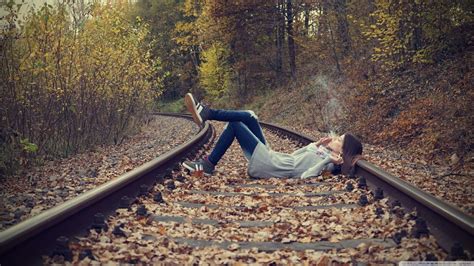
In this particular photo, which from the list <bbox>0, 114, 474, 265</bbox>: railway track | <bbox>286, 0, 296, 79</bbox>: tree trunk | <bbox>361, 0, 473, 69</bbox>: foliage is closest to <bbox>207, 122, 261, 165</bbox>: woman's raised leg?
<bbox>0, 114, 474, 265</bbox>: railway track

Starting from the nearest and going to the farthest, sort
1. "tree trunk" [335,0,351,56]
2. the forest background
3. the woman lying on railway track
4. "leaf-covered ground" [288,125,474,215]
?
"leaf-covered ground" [288,125,474,215] < the woman lying on railway track < the forest background < "tree trunk" [335,0,351,56]

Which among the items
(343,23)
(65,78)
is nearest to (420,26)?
(343,23)

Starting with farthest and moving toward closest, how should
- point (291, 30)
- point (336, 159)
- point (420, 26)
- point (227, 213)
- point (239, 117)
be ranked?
point (291, 30) < point (420, 26) < point (239, 117) < point (336, 159) < point (227, 213)

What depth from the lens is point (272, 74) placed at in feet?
92.2

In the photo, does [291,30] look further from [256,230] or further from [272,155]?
[256,230]

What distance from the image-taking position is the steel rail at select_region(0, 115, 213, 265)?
2628 millimetres

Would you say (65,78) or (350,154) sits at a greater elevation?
(65,78)

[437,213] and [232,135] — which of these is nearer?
[437,213]

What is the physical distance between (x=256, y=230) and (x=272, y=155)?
2.51 metres

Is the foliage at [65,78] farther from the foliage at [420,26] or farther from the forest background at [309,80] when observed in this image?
the foliage at [420,26]

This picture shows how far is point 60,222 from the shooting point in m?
3.19

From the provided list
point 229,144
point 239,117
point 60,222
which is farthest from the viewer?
point 239,117

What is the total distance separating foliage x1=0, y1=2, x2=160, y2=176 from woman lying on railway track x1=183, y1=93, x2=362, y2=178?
250cm

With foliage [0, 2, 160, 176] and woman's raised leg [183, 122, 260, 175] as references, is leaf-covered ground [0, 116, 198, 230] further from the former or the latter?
woman's raised leg [183, 122, 260, 175]
